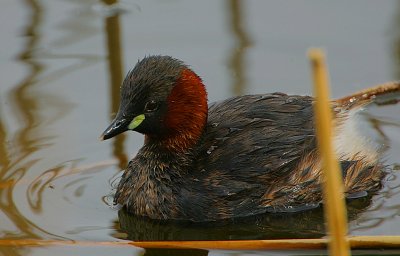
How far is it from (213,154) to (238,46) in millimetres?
2173

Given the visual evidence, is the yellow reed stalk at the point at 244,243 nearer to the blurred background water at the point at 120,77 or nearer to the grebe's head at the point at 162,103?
the blurred background water at the point at 120,77

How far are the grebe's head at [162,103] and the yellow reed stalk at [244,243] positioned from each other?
699 millimetres

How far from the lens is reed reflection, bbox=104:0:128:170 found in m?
6.83

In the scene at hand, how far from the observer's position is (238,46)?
8125mm

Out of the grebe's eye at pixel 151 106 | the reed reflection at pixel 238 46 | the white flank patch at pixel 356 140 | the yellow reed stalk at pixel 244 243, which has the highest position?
the reed reflection at pixel 238 46

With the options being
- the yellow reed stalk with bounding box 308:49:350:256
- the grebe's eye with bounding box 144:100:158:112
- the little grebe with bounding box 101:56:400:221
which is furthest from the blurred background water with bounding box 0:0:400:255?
the yellow reed stalk with bounding box 308:49:350:256

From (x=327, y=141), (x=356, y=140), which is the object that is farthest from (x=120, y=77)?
(x=327, y=141)

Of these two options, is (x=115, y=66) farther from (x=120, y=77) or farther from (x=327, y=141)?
(x=327, y=141)

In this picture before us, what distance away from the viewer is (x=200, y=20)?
27.9ft

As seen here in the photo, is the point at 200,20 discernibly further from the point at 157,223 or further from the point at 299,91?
the point at 157,223

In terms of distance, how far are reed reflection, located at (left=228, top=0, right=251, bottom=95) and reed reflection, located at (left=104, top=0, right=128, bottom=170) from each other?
2.80 feet

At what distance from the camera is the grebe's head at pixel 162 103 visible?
238 inches

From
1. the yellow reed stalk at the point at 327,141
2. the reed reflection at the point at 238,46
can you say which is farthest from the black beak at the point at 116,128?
the yellow reed stalk at the point at 327,141

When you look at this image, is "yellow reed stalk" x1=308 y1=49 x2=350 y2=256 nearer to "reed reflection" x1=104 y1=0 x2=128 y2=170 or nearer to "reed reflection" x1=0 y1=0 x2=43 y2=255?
"reed reflection" x1=0 y1=0 x2=43 y2=255
